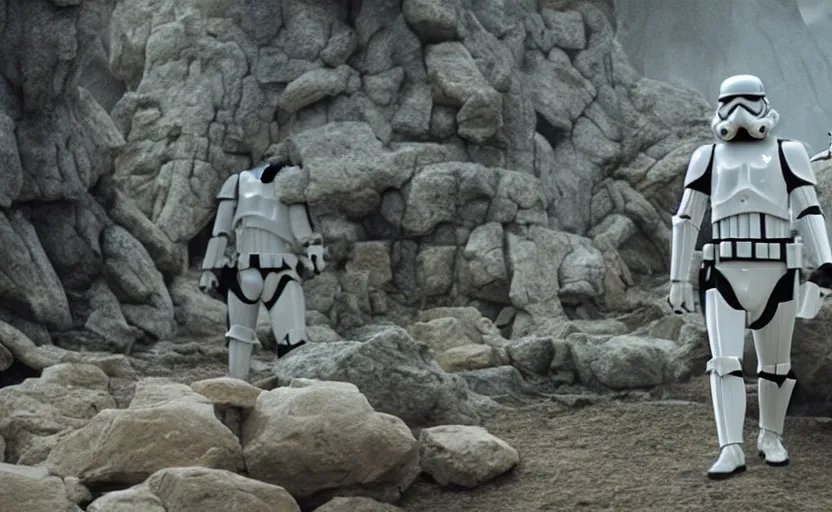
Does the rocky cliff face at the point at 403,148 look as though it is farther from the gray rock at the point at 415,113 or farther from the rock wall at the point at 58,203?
the rock wall at the point at 58,203

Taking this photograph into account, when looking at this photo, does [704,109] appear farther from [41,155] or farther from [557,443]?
[557,443]

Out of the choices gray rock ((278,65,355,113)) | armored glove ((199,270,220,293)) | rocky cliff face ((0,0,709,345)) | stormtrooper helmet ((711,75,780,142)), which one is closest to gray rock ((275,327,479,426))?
stormtrooper helmet ((711,75,780,142))

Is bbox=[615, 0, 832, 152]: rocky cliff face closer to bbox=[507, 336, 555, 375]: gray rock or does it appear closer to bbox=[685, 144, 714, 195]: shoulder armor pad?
bbox=[507, 336, 555, 375]: gray rock

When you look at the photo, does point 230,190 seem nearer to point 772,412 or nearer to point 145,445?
point 145,445

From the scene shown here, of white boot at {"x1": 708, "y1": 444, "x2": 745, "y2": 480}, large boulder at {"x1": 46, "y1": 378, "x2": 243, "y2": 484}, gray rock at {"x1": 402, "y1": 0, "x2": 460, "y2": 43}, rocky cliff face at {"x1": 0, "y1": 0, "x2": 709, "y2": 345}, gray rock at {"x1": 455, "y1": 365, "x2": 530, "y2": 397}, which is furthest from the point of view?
gray rock at {"x1": 402, "y1": 0, "x2": 460, "y2": 43}

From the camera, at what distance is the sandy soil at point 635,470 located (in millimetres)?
5473

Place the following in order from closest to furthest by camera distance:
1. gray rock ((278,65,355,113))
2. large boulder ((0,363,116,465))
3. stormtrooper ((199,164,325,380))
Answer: large boulder ((0,363,116,465))
stormtrooper ((199,164,325,380))
gray rock ((278,65,355,113))

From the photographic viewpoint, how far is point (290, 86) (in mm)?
17516

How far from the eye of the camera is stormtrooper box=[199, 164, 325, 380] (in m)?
9.51

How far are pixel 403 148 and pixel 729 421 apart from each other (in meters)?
11.4

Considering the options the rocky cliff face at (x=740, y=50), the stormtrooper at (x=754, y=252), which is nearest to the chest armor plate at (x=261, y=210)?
the stormtrooper at (x=754, y=252)

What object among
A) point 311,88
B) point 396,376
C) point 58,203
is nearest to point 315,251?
point 396,376

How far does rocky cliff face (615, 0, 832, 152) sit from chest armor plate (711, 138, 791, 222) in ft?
58.5

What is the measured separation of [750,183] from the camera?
20.5 ft
